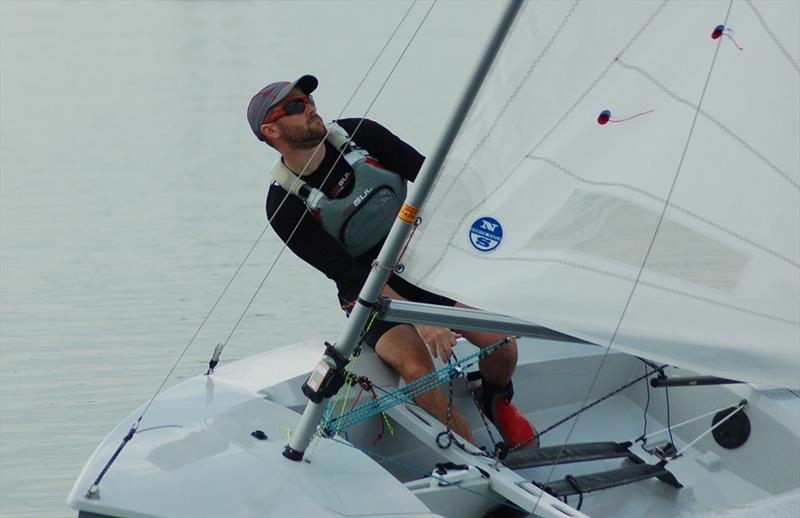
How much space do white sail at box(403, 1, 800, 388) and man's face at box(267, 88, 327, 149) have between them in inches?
36.8

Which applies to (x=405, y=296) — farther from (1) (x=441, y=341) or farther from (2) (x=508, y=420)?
(2) (x=508, y=420)

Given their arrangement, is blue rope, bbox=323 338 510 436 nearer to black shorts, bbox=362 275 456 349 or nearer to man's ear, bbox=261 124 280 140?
black shorts, bbox=362 275 456 349

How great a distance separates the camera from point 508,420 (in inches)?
129

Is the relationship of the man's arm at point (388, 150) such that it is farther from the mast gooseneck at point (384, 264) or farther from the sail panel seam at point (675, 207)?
the sail panel seam at point (675, 207)

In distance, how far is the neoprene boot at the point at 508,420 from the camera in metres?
3.26

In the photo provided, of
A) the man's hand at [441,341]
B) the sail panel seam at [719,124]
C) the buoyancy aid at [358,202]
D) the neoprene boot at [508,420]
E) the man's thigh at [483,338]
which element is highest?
the sail panel seam at [719,124]

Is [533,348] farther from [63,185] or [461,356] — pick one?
[63,185]

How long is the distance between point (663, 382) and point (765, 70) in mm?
1470

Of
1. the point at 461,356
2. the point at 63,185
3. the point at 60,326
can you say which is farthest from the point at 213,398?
the point at 63,185

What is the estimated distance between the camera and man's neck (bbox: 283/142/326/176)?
3215mm

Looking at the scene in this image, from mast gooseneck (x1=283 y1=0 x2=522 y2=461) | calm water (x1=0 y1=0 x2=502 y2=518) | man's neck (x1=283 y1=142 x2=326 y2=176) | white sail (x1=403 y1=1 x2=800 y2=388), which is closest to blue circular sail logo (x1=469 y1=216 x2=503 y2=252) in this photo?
white sail (x1=403 y1=1 x2=800 y2=388)

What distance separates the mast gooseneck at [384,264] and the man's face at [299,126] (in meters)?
0.86

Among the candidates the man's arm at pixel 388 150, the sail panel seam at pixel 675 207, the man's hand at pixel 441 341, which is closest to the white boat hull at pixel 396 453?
the man's hand at pixel 441 341

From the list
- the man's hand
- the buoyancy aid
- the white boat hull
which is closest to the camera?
the white boat hull
